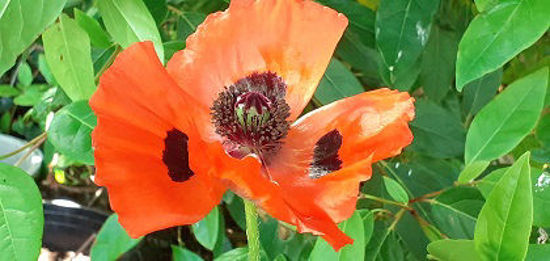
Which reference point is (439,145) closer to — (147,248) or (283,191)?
(283,191)

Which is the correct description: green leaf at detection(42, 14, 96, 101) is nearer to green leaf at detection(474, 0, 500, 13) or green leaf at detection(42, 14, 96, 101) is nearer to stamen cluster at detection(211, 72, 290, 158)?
stamen cluster at detection(211, 72, 290, 158)

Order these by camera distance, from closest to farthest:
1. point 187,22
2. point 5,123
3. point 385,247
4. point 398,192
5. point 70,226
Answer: point 398,192 → point 385,247 → point 187,22 → point 70,226 → point 5,123

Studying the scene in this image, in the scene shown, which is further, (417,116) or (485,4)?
(417,116)

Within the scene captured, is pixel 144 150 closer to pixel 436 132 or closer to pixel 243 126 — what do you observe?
pixel 243 126

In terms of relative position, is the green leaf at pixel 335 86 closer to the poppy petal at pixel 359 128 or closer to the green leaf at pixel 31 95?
the poppy petal at pixel 359 128

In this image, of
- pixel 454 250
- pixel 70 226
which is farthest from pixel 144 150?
pixel 70 226
